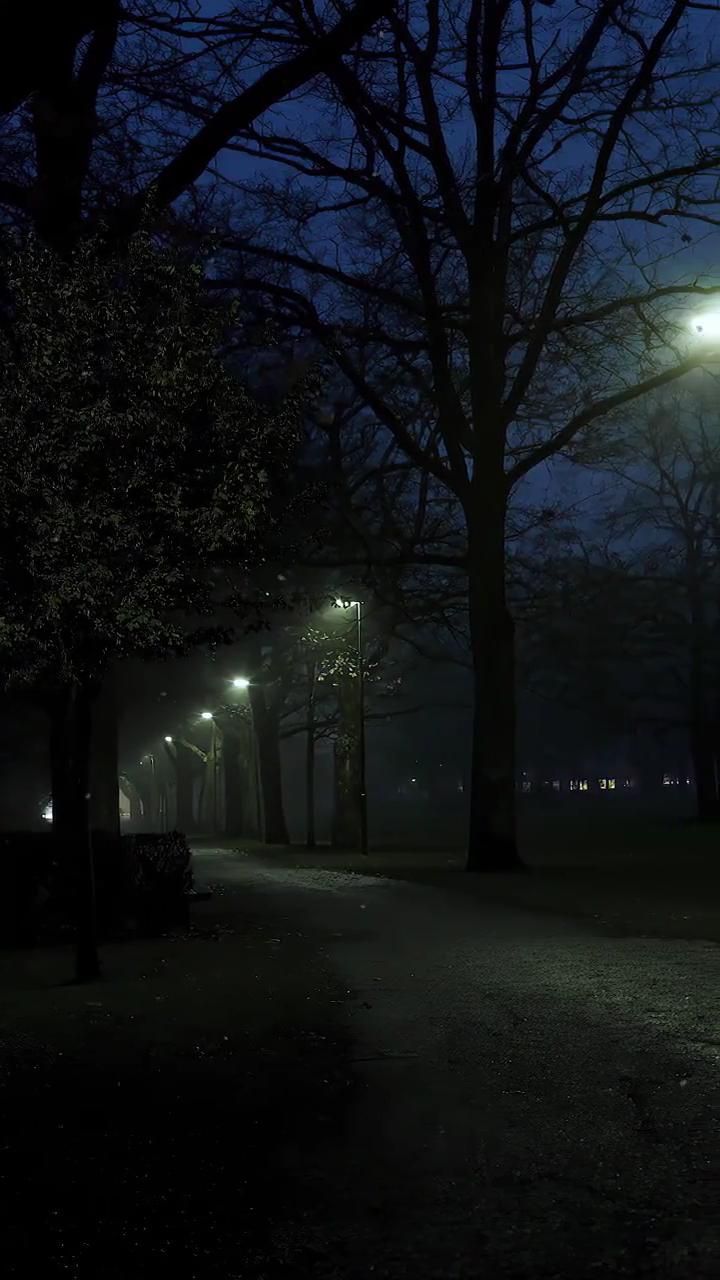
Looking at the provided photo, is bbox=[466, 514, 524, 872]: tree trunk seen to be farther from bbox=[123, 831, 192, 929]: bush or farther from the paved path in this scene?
the paved path

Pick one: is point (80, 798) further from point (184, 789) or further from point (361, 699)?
point (184, 789)

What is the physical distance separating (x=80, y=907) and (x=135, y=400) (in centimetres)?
444

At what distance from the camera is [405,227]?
27.1 m

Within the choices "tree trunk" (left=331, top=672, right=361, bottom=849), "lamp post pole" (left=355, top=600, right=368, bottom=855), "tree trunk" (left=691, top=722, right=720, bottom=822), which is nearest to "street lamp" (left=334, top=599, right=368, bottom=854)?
"lamp post pole" (left=355, top=600, right=368, bottom=855)

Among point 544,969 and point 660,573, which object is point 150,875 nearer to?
point 544,969

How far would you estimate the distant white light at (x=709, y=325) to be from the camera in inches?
887

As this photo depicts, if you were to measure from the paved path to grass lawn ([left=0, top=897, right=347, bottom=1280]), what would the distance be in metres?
0.23

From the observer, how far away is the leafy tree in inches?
480

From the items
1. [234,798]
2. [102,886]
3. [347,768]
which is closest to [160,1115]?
[102,886]

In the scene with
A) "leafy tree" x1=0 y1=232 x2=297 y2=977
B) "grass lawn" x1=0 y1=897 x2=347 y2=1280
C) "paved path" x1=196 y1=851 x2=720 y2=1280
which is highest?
"leafy tree" x1=0 y1=232 x2=297 y2=977

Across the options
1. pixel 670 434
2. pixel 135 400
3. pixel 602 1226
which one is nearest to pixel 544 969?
pixel 135 400

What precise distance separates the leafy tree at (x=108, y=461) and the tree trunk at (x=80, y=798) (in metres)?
0.04

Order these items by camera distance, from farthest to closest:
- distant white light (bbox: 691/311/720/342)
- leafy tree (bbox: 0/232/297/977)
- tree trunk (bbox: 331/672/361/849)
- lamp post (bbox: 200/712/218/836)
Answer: lamp post (bbox: 200/712/218/836) → tree trunk (bbox: 331/672/361/849) → distant white light (bbox: 691/311/720/342) → leafy tree (bbox: 0/232/297/977)

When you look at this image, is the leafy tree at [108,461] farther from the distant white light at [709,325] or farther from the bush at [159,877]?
the distant white light at [709,325]
